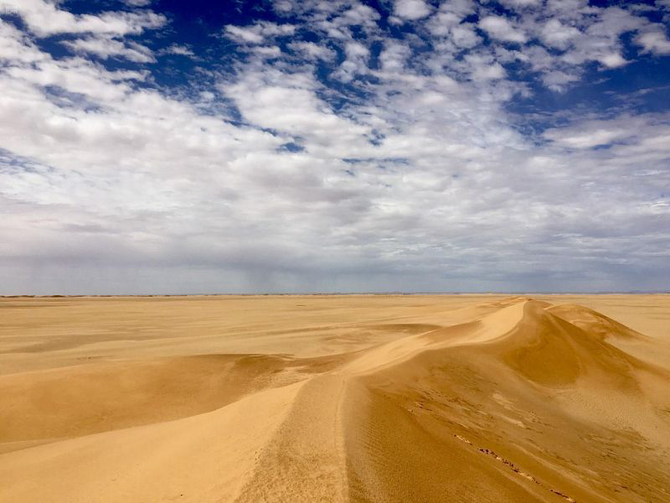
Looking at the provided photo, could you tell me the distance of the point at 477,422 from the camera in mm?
6184

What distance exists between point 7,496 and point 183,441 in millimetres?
1528

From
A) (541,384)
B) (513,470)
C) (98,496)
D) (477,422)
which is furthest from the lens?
(541,384)

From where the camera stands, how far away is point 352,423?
421 centimetres

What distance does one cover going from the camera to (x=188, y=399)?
9.08 m

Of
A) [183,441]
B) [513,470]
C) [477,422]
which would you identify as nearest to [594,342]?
[477,422]

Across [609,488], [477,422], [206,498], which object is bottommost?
[609,488]

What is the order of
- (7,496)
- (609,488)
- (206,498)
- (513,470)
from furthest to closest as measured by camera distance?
(609,488), (513,470), (7,496), (206,498)

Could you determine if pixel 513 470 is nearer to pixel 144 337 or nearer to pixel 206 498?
pixel 206 498

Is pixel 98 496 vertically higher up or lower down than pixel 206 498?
lower down

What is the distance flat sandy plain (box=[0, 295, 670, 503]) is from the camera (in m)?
3.44

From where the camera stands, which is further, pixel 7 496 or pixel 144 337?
pixel 144 337

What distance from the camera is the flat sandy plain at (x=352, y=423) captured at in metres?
3.44

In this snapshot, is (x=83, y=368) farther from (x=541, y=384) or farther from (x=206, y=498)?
(x=541, y=384)

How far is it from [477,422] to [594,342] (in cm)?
823
